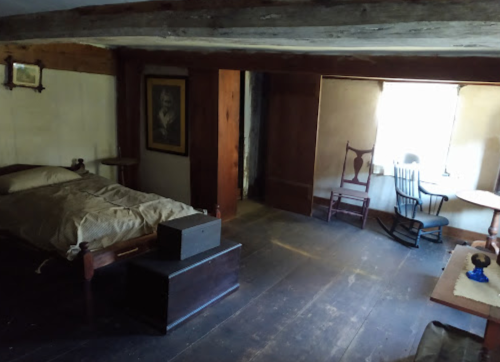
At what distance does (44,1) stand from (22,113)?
2.47 metres

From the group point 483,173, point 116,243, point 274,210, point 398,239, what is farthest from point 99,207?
point 483,173

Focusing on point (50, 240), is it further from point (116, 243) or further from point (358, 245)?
point (358, 245)

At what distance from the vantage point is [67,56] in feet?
15.3

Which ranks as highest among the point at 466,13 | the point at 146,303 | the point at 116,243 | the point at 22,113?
the point at 466,13

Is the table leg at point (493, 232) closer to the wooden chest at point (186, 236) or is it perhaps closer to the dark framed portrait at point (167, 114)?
the wooden chest at point (186, 236)

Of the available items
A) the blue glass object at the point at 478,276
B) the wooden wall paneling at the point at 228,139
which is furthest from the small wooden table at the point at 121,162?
the blue glass object at the point at 478,276

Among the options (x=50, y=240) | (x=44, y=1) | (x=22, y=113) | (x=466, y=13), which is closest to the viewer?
(x=466, y=13)

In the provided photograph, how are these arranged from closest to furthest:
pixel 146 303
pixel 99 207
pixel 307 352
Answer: pixel 307 352
pixel 146 303
pixel 99 207

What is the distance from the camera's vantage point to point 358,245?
4.33 m

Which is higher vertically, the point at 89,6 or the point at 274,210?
the point at 89,6

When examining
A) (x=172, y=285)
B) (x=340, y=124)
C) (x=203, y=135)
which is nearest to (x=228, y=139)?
(x=203, y=135)

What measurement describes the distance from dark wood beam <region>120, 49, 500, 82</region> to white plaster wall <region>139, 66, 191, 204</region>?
13.3 inches

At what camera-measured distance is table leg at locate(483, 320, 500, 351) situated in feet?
6.59

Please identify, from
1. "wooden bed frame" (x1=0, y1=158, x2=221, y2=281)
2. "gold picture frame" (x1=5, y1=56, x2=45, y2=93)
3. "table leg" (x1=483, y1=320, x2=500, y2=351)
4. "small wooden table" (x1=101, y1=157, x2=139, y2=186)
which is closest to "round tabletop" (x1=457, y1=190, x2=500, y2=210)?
"table leg" (x1=483, y1=320, x2=500, y2=351)
